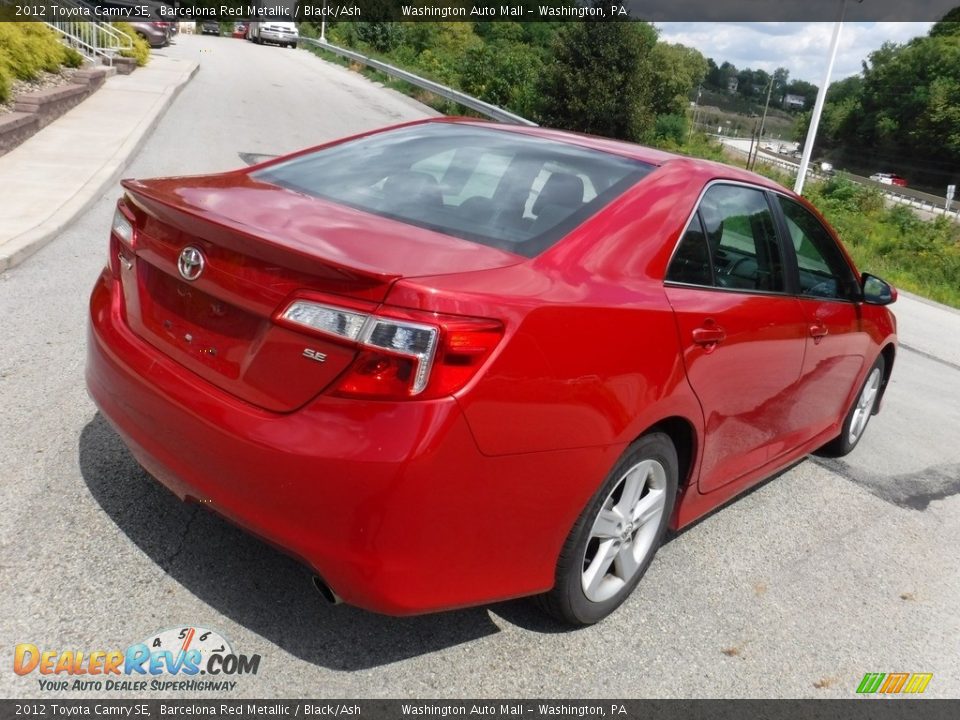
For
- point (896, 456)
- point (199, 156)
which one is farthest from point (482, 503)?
point (199, 156)

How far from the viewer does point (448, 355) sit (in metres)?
2.27

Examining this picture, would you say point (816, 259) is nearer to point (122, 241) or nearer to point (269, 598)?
point (269, 598)

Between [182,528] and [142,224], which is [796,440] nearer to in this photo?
[182,528]

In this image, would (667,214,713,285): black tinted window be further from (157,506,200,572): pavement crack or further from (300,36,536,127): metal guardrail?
(300,36,536,127): metal guardrail

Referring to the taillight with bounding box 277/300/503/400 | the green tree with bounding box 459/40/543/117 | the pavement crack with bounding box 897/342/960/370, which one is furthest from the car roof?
the green tree with bounding box 459/40/543/117

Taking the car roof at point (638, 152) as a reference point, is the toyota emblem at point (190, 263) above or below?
below

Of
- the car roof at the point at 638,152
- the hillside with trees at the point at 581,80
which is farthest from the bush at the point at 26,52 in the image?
the hillside with trees at the point at 581,80

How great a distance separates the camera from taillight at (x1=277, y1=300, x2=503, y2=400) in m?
2.25

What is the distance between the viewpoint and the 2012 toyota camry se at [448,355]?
7.52ft

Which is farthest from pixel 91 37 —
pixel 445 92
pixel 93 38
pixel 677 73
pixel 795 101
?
pixel 677 73

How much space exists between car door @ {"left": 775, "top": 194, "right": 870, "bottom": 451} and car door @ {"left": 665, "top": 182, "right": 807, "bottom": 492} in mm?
145

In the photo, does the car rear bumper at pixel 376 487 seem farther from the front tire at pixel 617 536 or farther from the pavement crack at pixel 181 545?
the pavement crack at pixel 181 545

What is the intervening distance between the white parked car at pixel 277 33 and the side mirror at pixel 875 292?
5050 centimetres

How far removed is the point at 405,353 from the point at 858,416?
13.3ft
